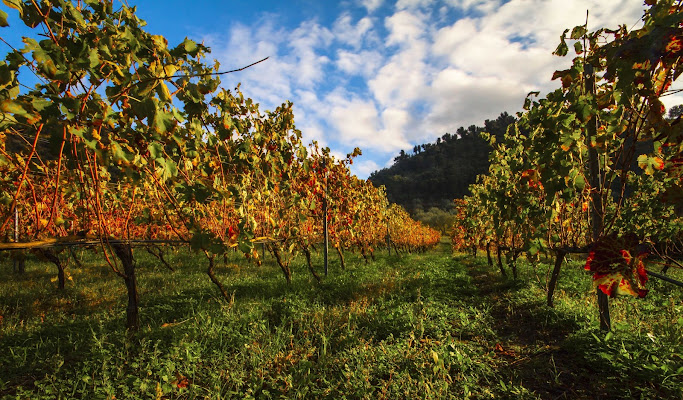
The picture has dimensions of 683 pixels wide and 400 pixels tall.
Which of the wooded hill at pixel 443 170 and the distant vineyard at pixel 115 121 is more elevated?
the wooded hill at pixel 443 170

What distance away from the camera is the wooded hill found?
211ft

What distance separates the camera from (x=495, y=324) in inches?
173

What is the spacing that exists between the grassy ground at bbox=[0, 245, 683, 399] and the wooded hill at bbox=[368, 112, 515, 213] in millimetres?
53842

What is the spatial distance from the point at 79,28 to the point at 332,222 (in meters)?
6.95

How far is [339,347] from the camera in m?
3.55

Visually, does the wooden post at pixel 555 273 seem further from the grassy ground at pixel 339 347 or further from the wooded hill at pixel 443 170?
the wooded hill at pixel 443 170

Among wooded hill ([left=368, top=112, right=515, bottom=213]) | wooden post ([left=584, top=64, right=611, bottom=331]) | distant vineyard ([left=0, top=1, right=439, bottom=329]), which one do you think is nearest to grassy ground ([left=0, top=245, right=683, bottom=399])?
wooden post ([left=584, top=64, right=611, bottom=331])

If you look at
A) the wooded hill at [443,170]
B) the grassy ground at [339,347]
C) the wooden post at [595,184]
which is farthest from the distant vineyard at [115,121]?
the wooded hill at [443,170]

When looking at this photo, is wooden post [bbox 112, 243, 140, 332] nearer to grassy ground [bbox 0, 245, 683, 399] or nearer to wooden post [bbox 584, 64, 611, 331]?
grassy ground [bbox 0, 245, 683, 399]

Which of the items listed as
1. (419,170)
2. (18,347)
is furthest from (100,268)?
(419,170)

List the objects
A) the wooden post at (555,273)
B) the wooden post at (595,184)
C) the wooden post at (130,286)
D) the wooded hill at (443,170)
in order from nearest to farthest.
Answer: the wooden post at (595,184) < the wooden post at (130,286) < the wooden post at (555,273) < the wooded hill at (443,170)

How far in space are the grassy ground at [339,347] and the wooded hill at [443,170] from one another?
53.8 metres

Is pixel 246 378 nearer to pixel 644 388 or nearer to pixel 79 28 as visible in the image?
pixel 79 28

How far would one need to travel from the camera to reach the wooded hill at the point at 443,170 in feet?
211
